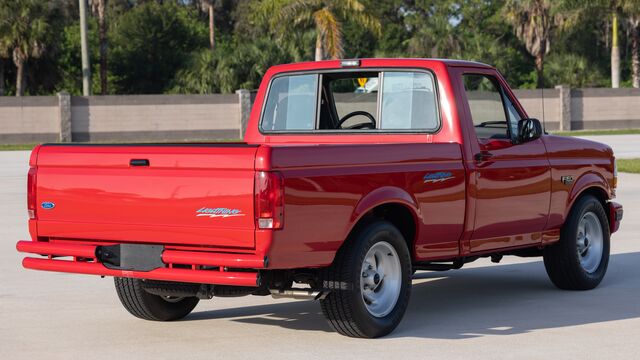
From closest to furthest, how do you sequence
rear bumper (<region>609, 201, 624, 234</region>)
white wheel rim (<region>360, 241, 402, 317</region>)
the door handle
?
white wheel rim (<region>360, 241, 402, 317</region>) < the door handle < rear bumper (<region>609, 201, 624, 234</region>)

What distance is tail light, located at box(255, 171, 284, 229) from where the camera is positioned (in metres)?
7.33

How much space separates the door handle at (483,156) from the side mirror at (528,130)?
528 millimetres

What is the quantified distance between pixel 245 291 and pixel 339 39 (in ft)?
150

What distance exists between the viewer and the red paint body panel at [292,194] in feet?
24.5

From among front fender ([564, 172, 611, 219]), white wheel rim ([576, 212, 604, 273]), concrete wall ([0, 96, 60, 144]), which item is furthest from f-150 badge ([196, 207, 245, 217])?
concrete wall ([0, 96, 60, 144])

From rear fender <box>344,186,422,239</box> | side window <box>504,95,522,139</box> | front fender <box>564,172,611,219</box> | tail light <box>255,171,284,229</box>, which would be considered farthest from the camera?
front fender <box>564,172,611,219</box>

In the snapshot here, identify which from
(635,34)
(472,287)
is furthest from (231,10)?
(472,287)

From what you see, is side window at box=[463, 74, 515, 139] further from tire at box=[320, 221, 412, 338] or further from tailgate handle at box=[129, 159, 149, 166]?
tailgate handle at box=[129, 159, 149, 166]

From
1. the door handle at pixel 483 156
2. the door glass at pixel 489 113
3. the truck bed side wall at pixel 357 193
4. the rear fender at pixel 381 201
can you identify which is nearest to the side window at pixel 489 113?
the door glass at pixel 489 113

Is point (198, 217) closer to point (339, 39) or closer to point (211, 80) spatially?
point (339, 39)

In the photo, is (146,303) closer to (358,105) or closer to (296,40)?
(358,105)

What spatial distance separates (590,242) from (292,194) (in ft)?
14.2

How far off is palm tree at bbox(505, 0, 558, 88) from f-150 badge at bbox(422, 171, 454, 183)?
58137mm

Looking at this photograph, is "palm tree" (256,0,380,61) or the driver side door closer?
the driver side door
